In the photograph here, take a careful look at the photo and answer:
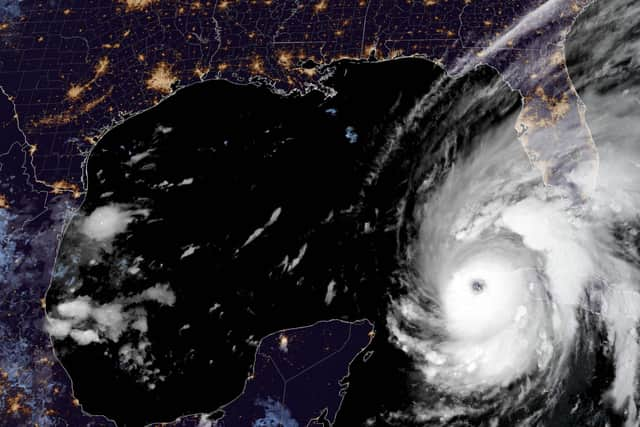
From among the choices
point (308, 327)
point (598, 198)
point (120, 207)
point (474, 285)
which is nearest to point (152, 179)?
point (120, 207)

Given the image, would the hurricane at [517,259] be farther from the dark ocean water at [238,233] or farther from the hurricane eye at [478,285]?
the dark ocean water at [238,233]

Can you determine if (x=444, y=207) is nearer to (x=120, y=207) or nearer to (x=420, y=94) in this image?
(x=420, y=94)

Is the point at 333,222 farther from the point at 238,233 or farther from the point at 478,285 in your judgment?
the point at 478,285

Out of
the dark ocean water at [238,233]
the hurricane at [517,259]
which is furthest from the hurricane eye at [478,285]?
the dark ocean water at [238,233]

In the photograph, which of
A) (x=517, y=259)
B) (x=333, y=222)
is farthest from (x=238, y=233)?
(x=517, y=259)

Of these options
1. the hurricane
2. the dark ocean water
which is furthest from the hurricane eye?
the dark ocean water
